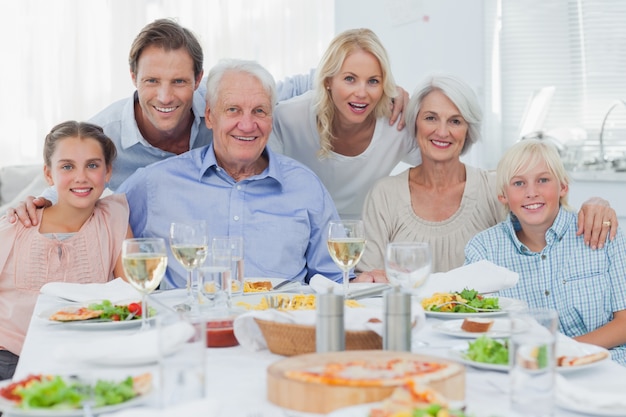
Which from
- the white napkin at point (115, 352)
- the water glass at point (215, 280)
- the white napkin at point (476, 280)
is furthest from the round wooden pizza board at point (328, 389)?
the white napkin at point (476, 280)

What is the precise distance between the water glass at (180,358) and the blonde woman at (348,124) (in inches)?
79.6

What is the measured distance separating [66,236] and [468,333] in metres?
1.37

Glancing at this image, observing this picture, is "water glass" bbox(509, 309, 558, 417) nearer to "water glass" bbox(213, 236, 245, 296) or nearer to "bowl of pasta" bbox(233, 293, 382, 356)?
"bowl of pasta" bbox(233, 293, 382, 356)

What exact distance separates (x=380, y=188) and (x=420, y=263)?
153 centimetres

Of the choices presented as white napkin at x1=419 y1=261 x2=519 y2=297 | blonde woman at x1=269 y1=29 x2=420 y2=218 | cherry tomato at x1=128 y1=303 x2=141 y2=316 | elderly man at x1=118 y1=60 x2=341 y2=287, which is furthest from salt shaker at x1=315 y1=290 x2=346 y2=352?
blonde woman at x1=269 y1=29 x2=420 y2=218

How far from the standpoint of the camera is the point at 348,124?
3107 millimetres

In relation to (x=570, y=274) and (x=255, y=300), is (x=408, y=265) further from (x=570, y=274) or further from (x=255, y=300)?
(x=570, y=274)

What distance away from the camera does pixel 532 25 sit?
5.38 metres

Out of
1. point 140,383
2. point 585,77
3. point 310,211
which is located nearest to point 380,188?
point 310,211

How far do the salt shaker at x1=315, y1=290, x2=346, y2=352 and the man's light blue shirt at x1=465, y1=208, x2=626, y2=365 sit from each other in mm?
1253

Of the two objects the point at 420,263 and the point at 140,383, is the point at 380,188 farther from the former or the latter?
the point at 140,383

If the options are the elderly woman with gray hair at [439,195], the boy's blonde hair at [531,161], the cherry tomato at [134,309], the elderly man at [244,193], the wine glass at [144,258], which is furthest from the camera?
the elderly woman with gray hair at [439,195]

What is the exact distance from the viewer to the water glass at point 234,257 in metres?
1.75

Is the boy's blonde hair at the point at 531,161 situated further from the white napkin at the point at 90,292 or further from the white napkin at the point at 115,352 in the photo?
the white napkin at the point at 115,352
